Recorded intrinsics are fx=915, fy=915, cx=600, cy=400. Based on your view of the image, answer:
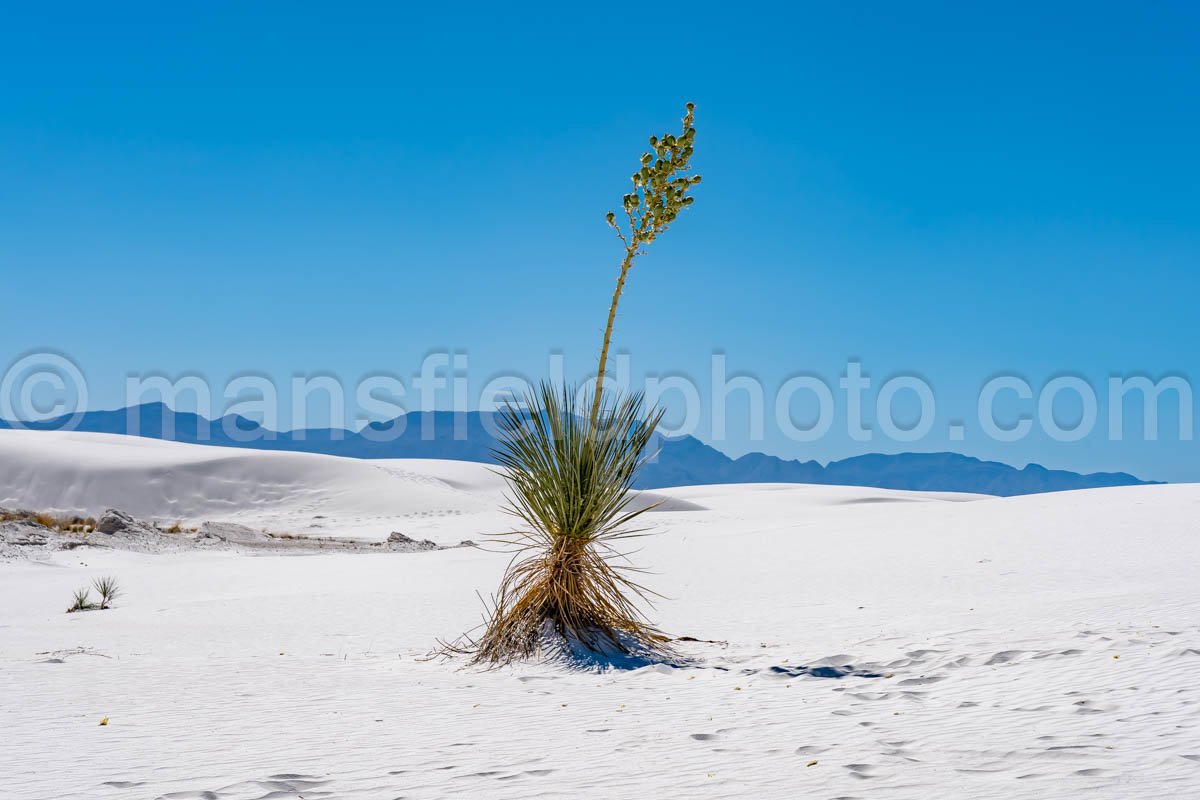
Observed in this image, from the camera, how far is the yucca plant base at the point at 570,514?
8.54m

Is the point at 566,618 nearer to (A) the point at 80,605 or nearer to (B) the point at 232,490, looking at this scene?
(A) the point at 80,605

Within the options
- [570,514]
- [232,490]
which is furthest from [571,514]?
[232,490]

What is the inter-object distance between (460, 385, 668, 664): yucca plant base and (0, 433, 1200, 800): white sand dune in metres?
0.64

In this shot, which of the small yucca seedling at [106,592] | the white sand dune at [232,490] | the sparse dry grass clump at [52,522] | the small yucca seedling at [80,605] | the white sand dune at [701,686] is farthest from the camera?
the white sand dune at [232,490]

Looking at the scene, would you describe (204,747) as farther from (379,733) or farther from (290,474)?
(290,474)

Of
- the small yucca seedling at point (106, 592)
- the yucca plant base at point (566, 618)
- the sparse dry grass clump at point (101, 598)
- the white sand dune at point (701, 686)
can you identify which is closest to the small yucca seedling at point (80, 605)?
the sparse dry grass clump at point (101, 598)

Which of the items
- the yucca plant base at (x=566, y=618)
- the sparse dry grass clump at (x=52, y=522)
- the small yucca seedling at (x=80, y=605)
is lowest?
the small yucca seedling at (x=80, y=605)

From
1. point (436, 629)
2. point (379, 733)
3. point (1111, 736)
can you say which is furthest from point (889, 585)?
point (379, 733)

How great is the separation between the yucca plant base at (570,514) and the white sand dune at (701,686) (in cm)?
64

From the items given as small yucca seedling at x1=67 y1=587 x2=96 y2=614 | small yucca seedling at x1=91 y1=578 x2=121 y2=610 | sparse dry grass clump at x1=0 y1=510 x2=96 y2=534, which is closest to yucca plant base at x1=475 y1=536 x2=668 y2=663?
small yucca seedling at x1=67 y1=587 x2=96 y2=614

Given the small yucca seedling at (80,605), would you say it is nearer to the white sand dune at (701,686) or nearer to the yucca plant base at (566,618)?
the white sand dune at (701,686)

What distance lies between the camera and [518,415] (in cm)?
852

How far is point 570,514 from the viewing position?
866cm

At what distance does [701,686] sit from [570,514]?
2.24 meters
